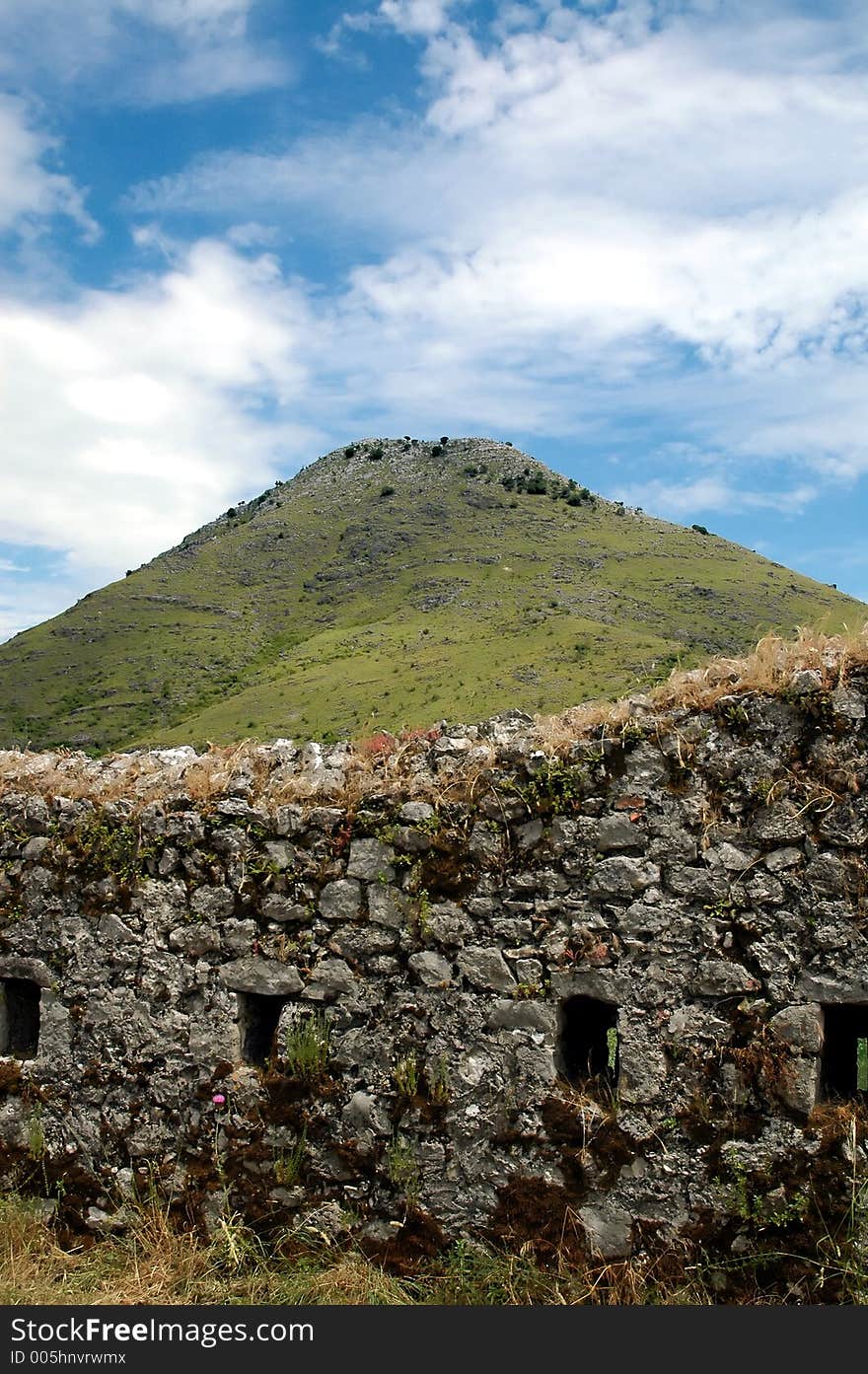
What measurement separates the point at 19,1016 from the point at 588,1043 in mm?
4337

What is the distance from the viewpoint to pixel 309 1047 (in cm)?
612

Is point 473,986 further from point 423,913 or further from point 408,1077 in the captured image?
point 408,1077

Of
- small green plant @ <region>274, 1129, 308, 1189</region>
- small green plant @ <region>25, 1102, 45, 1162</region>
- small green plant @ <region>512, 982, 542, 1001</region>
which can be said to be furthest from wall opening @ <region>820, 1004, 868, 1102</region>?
small green plant @ <region>25, 1102, 45, 1162</region>

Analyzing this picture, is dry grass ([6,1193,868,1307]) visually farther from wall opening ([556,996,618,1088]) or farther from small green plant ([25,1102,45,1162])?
wall opening ([556,996,618,1088])

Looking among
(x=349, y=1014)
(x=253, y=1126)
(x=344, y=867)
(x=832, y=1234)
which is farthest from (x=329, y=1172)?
(x=832, y=1234)

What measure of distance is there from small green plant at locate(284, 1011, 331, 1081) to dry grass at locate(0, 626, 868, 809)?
1407mm

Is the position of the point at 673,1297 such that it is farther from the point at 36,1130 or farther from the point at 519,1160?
the point at 36,1130

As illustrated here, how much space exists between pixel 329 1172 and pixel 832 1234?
2886 mm

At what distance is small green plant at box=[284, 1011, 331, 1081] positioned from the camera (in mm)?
6094

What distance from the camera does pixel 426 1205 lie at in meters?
5.78

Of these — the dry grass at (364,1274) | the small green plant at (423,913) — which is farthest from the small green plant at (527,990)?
the dry grass at (364,1274)

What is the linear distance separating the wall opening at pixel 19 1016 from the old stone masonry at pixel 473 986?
1.11 ft

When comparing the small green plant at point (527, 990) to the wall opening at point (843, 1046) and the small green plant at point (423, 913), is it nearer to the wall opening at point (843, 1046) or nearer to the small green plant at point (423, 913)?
the small green plant at point (423, 913)

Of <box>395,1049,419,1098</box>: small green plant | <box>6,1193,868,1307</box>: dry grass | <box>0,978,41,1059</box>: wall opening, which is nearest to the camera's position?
<box>6,1193,868,1307</box>: dry grass
